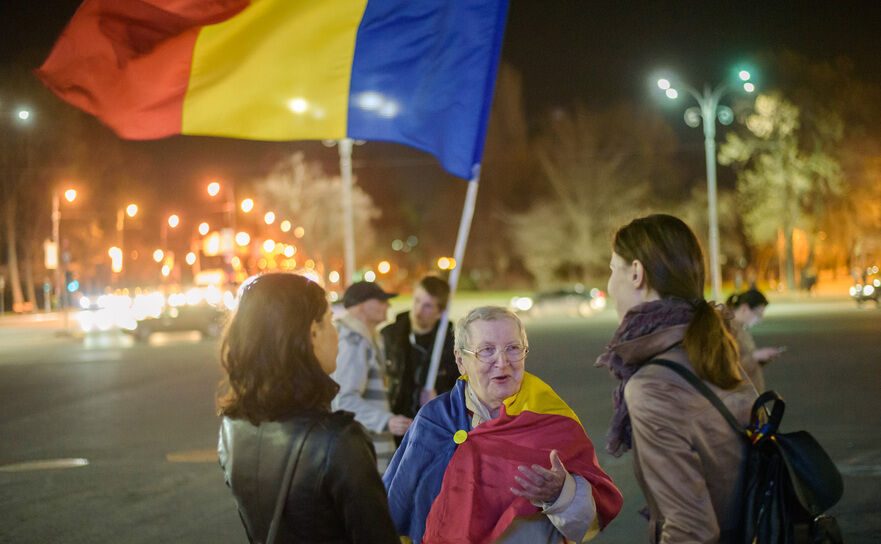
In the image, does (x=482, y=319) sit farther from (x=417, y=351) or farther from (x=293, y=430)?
(x=417, y=351)

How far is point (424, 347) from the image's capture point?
652 centimetres

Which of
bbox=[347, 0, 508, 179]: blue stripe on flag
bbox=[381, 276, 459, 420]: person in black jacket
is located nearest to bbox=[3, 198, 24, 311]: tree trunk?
bbox=[381, 276, 459, 420]: person in black jacket

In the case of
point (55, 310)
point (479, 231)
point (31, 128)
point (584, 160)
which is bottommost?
point (55, 310)

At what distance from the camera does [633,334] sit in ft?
9.01

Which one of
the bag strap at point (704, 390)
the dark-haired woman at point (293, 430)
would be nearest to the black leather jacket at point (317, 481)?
the dark-haired woman at point (293, 430)

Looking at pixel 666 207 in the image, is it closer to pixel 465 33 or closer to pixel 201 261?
pixel 201 261

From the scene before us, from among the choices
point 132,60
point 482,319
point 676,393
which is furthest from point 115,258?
point 676,393

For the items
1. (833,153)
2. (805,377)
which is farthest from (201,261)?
(833,153)

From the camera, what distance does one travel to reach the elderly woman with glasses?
106 inches

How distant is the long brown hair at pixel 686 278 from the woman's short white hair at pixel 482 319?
1.59ft

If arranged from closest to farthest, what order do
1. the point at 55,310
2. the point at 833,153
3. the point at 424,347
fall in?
1. the point at 424,347
2. the point at 833,153
3. the point at 55,310

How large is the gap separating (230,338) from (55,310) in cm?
7582

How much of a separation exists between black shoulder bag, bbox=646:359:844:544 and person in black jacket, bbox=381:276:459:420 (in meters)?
3.80

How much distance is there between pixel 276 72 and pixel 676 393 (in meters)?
3.54
